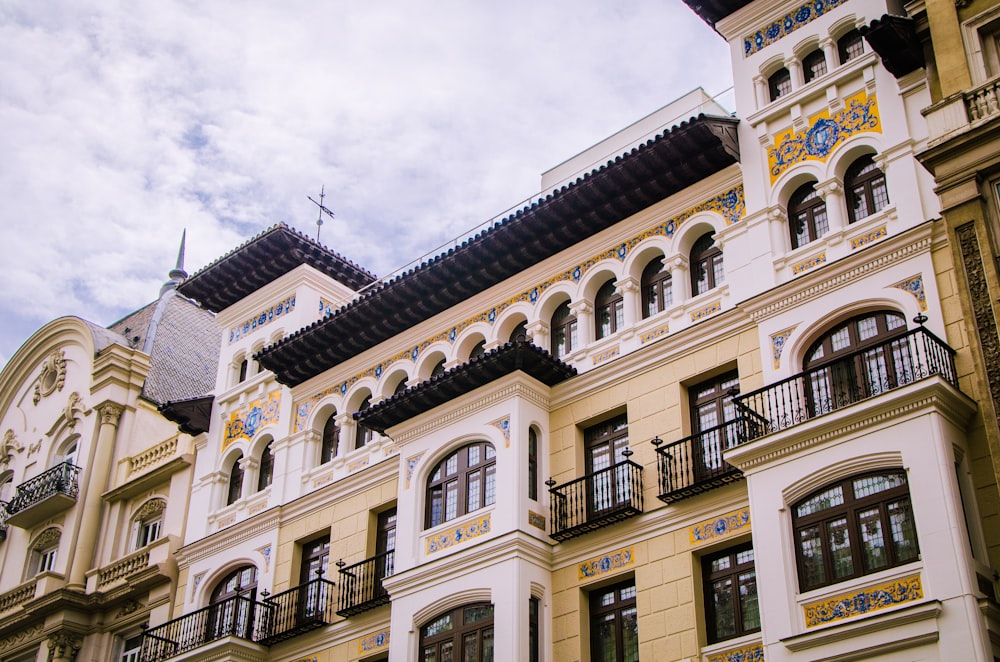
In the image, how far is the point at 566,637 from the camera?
2030 cm

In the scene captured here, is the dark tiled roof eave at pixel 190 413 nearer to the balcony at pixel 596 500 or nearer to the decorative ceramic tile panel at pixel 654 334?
the balcony at pixel 596 500

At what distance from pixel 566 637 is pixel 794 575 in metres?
4.58

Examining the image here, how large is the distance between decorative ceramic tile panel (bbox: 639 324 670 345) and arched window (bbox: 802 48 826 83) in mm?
4940

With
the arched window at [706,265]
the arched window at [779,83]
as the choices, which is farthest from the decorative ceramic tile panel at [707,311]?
the arched window at [779,83]

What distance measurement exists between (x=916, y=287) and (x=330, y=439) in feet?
43.7

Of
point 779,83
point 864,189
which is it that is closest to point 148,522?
point 779,83

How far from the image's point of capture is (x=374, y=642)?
23109mm

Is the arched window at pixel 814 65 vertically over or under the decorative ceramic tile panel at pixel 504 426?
over

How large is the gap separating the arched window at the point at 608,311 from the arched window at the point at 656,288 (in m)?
0.45

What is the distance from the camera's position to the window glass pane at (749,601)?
60.3ft

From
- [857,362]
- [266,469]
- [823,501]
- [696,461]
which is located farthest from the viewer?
[266,469]

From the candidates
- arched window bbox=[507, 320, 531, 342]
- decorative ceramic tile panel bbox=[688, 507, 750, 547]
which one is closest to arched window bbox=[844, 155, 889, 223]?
decorative ceramic tile panel bbox=[688, 507, 750, 547]

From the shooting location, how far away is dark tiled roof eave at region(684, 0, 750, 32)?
920 inches

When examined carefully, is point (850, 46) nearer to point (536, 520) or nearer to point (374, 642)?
point (536, 520)
